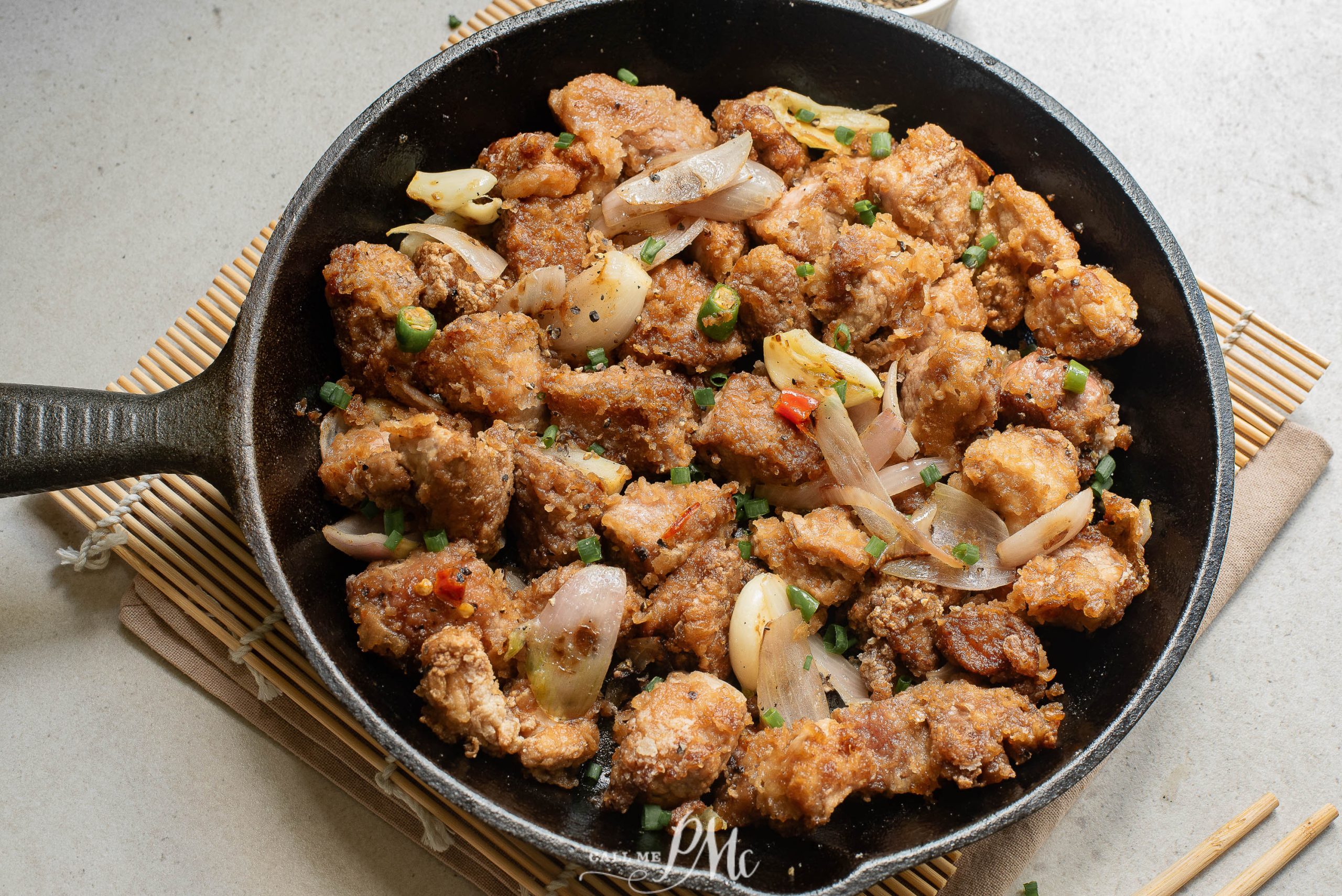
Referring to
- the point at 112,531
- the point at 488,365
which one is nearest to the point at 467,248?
the point at 488,365

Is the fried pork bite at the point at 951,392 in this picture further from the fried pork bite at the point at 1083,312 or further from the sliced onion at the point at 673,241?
the sliced onion at the point at 673,241

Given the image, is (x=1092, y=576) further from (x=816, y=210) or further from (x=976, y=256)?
(x=816, y=210)

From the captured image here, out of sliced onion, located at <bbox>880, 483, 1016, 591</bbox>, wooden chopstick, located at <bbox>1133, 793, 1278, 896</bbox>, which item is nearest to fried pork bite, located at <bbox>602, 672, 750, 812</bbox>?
sliced onion, located at <bbox>880, 483, 1016, 591</bbox>

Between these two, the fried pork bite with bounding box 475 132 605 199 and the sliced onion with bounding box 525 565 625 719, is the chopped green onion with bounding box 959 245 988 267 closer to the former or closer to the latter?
the fried pork bite with bounding box 475 132 605 199

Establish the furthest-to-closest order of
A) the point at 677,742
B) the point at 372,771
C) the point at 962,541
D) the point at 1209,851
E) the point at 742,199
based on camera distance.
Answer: the point at 1209,851
the point at 372,771
the point at 742,199
the point at 962,541
the point at 677,742

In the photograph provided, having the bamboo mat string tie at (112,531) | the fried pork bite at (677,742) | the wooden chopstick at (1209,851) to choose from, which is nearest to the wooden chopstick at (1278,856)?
the wooden chopstick at (1209,851)
